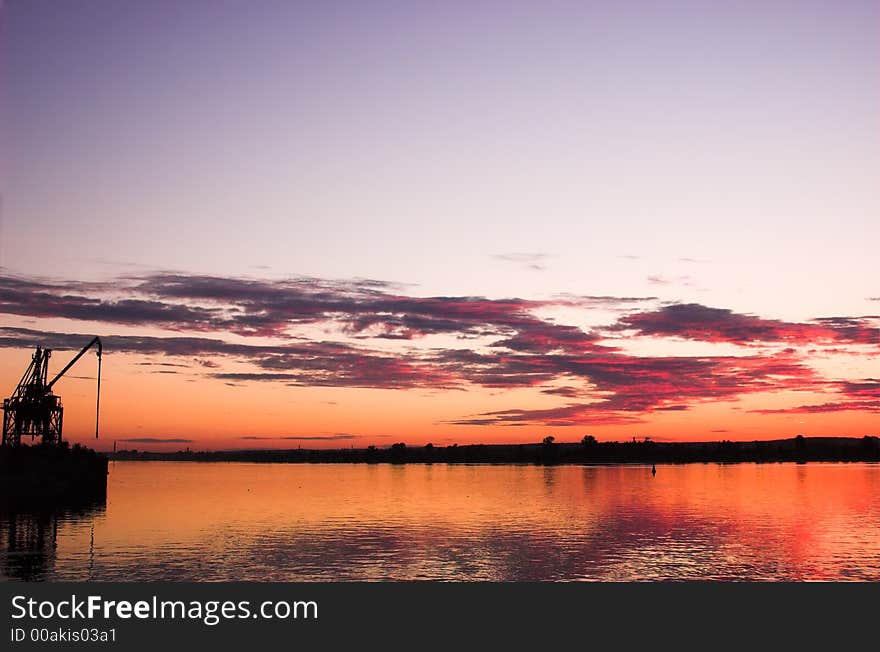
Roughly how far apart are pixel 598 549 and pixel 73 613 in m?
51.1

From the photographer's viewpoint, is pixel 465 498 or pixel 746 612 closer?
pixel 746 612

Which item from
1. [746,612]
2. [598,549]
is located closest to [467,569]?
[598,549]

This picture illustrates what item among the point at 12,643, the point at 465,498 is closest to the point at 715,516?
the point at 465,498

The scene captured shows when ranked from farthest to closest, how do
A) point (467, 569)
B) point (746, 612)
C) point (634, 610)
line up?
point (467, 569) → point (746, 612) → point (634, 610)

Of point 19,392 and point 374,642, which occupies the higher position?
point 19,392

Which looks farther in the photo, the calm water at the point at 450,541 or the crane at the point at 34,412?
the crane at the point at 34,412

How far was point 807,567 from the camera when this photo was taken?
68625 millimetres

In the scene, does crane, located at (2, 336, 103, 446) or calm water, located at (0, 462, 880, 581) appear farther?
crane, located at (2, 336, 103, 446)

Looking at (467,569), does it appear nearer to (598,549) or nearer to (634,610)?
(598,549)

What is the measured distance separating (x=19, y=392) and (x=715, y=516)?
123 meters

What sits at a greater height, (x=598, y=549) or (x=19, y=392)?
(x=19, y=392)

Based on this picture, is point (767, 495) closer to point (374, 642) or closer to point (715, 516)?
point (715, 516)

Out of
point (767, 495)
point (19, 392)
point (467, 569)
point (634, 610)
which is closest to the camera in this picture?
point (634, 610)

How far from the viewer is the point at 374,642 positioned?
34.5 metres
